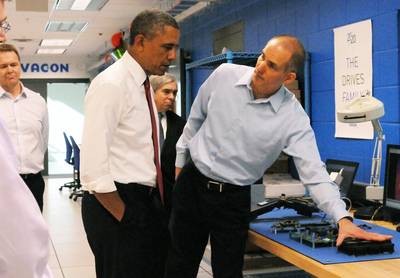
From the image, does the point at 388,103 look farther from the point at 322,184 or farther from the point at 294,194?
the point at 322,184

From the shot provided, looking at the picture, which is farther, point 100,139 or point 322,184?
point 322,184

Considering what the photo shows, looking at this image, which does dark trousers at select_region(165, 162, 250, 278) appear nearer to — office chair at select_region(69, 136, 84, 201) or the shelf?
the shelf

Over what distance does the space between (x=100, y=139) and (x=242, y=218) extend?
79cm

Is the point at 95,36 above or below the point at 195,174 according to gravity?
above

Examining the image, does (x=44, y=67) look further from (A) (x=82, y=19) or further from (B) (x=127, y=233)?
(B) (x=127, y=233)

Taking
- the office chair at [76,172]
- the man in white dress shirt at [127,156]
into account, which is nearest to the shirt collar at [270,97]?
the man in white dress shirt at [127,156]

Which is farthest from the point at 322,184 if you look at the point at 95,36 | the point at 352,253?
the point at 95,36

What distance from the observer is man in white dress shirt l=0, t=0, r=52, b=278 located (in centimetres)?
94

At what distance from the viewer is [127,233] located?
2.02 metres

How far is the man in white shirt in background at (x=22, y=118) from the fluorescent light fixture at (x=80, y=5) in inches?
133

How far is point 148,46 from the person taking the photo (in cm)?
205

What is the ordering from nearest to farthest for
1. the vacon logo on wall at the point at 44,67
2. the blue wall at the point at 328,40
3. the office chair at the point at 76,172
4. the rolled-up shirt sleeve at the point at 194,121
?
the rolled-up shirt sleeve at the point at 194,121 → the blue wall at the point at 328,40 → the office chair at the point at 76,172 → the vacon logo on wall at the point at 44,67

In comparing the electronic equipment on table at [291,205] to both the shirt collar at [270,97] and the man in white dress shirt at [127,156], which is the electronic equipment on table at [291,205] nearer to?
the shirt collar at [270,97]

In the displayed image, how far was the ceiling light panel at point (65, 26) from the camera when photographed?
8357 millimetres
